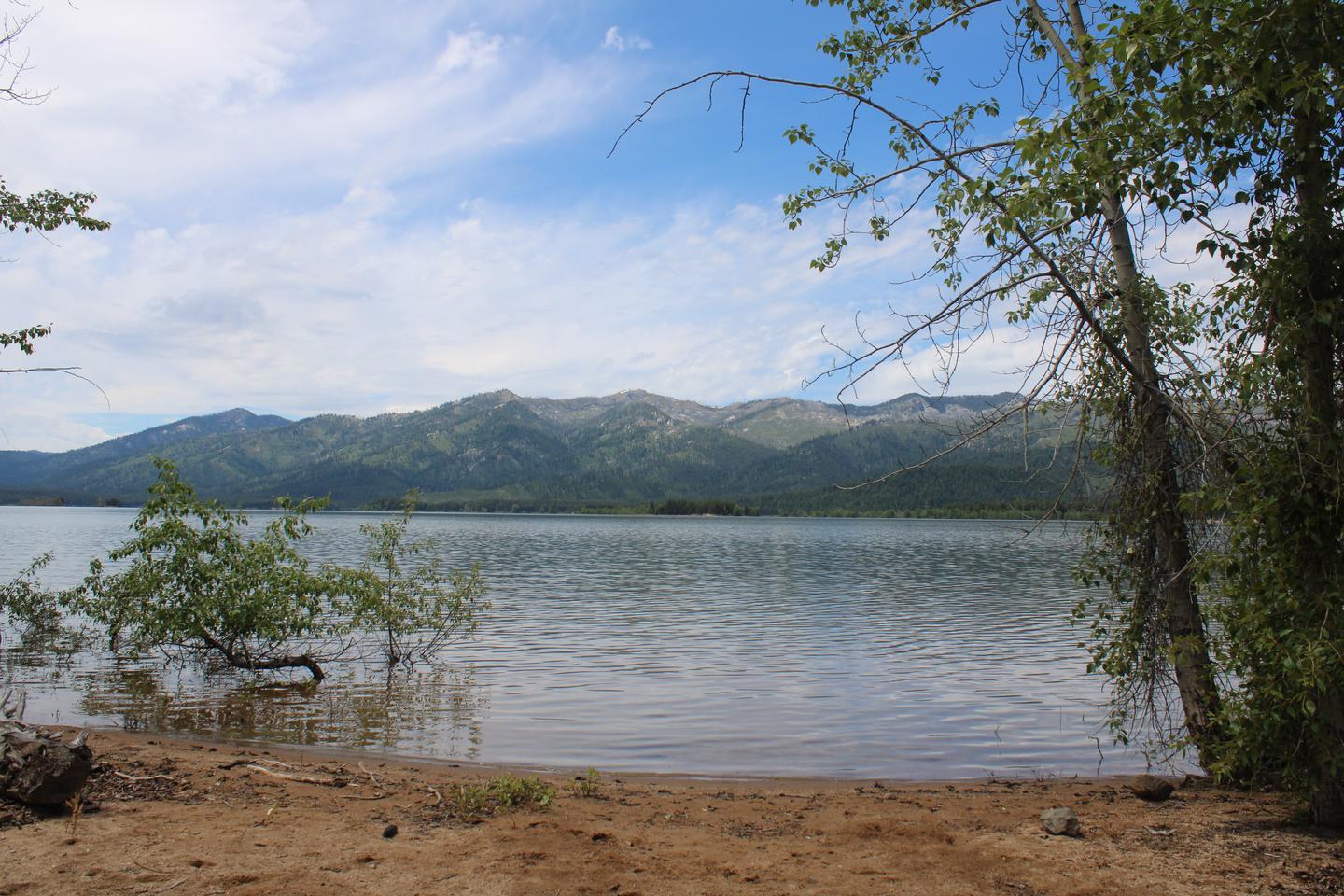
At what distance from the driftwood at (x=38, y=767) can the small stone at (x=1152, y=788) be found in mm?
11546

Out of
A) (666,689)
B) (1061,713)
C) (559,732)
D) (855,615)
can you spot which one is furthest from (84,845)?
(855,615)

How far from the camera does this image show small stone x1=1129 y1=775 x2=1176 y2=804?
1010 centimetres

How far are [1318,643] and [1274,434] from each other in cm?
185

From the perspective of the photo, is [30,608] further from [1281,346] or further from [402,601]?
[1281,346]

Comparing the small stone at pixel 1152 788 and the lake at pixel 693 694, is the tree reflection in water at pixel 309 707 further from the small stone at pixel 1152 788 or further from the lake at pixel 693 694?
the small stone at pixel 1152 788

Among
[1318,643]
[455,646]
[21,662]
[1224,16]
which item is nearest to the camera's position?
[1224,16]

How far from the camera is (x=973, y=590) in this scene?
4503 cm

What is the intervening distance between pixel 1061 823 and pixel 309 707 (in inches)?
582

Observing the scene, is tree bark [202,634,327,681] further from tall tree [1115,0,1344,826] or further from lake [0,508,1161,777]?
tall tree [1115,0,1344,826]

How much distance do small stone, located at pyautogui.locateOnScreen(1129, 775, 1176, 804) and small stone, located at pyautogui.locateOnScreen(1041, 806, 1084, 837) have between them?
85.0 inches

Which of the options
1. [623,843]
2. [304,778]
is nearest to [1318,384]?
[623,843]

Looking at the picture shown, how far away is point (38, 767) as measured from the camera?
7.96m

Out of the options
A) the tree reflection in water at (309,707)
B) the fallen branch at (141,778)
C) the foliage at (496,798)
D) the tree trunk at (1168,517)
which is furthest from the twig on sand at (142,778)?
the tree trunk at (1168,517)

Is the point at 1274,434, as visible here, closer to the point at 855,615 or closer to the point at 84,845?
the point at 84,845
